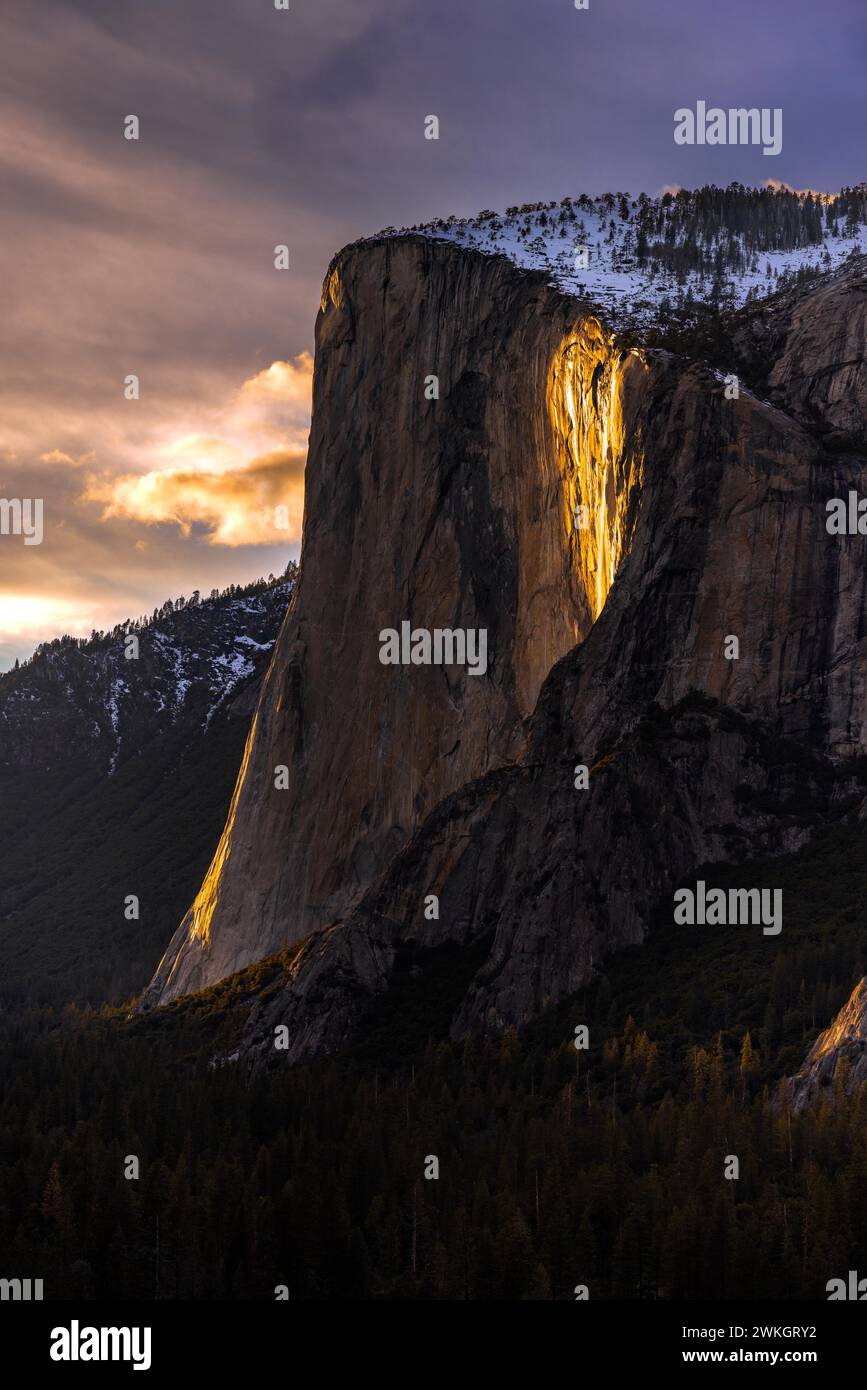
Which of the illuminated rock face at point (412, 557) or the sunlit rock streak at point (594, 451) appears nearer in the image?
the sunlit rock streak at point (594, 451)

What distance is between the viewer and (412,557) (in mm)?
155625

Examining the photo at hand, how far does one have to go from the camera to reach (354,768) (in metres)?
156

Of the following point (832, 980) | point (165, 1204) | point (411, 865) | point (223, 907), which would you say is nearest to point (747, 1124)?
point (832, 980)

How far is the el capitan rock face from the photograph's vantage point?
115812mm

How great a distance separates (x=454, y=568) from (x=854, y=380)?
41087 millimetres

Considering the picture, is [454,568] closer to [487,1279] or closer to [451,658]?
[451,658]

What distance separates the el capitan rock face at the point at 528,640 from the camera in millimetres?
115812

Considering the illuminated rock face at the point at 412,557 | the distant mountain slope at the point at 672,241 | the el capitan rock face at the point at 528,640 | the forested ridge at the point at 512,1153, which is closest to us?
the forested ridge at the point at 512,1153

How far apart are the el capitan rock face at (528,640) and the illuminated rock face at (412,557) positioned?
0.32 m
